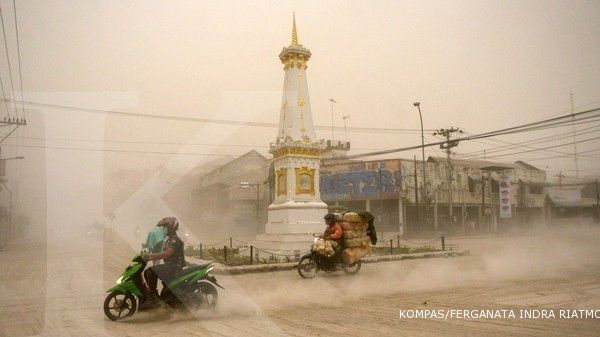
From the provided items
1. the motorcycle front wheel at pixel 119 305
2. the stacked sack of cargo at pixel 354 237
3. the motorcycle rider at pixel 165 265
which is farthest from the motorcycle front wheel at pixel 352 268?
the motorcycle front wheel at pixel 119 305

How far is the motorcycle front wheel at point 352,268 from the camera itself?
1206 centimetres

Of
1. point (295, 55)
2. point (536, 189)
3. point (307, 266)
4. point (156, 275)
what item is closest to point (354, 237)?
point (307, 266)

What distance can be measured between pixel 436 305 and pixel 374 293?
178cm

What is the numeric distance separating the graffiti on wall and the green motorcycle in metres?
36.7

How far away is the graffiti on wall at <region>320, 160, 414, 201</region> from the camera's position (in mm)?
42438

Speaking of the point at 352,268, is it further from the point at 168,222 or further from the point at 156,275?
the point at 156,275

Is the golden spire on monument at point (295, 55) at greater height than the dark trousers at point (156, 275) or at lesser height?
greater

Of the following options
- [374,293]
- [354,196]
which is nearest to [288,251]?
[374,293]

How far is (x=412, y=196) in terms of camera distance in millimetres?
43688

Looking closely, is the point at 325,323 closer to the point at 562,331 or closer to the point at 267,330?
the point at 267,330

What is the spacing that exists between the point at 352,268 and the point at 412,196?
32810 millimetres

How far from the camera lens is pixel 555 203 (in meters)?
55.3

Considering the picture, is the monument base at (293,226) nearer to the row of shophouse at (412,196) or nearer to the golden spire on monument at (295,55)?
the golden spire on monument at (295,55)

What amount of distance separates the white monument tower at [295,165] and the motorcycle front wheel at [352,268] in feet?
14.8
